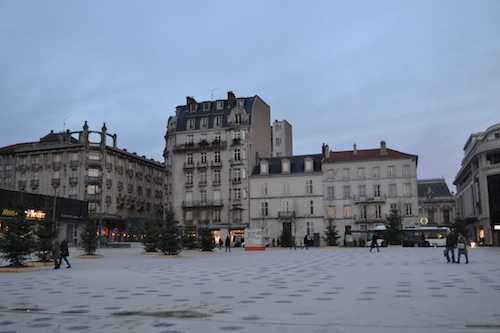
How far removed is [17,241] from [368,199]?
50040 millimetres

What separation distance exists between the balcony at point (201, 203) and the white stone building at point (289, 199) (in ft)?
15.7

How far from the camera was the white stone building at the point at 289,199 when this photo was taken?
67.4 metres

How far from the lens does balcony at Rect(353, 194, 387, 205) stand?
6506cm

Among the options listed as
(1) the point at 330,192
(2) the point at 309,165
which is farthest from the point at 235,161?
(1) the point at 330,192

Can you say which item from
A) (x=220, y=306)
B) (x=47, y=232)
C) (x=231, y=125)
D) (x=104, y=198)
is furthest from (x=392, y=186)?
(x=220, y=306)

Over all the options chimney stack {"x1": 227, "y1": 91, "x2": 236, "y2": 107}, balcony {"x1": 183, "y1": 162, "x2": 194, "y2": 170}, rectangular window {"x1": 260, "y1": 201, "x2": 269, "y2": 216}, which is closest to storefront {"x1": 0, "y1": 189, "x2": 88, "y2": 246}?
balcony {"x1": 183, "y1": 162, "x2": 194, "y2": 170}

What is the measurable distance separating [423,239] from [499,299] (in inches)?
1937

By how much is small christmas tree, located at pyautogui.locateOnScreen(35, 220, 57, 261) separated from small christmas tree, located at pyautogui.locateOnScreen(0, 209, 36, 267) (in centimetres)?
285

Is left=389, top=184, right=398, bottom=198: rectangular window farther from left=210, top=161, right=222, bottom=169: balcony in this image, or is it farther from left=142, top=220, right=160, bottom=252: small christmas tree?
left=142, top=220, right=160, bottom=252: small christmas tree

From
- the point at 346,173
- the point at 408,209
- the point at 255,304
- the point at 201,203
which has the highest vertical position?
the point at 346,173

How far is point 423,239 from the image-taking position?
58000 millimetres

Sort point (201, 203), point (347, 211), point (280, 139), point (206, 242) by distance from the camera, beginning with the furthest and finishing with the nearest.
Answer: point (280, 139), point (201, 203), point (347, 211), point (206, 242)

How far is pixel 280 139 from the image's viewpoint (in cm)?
9225

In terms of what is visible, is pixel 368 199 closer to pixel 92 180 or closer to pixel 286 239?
pixel 286 239
